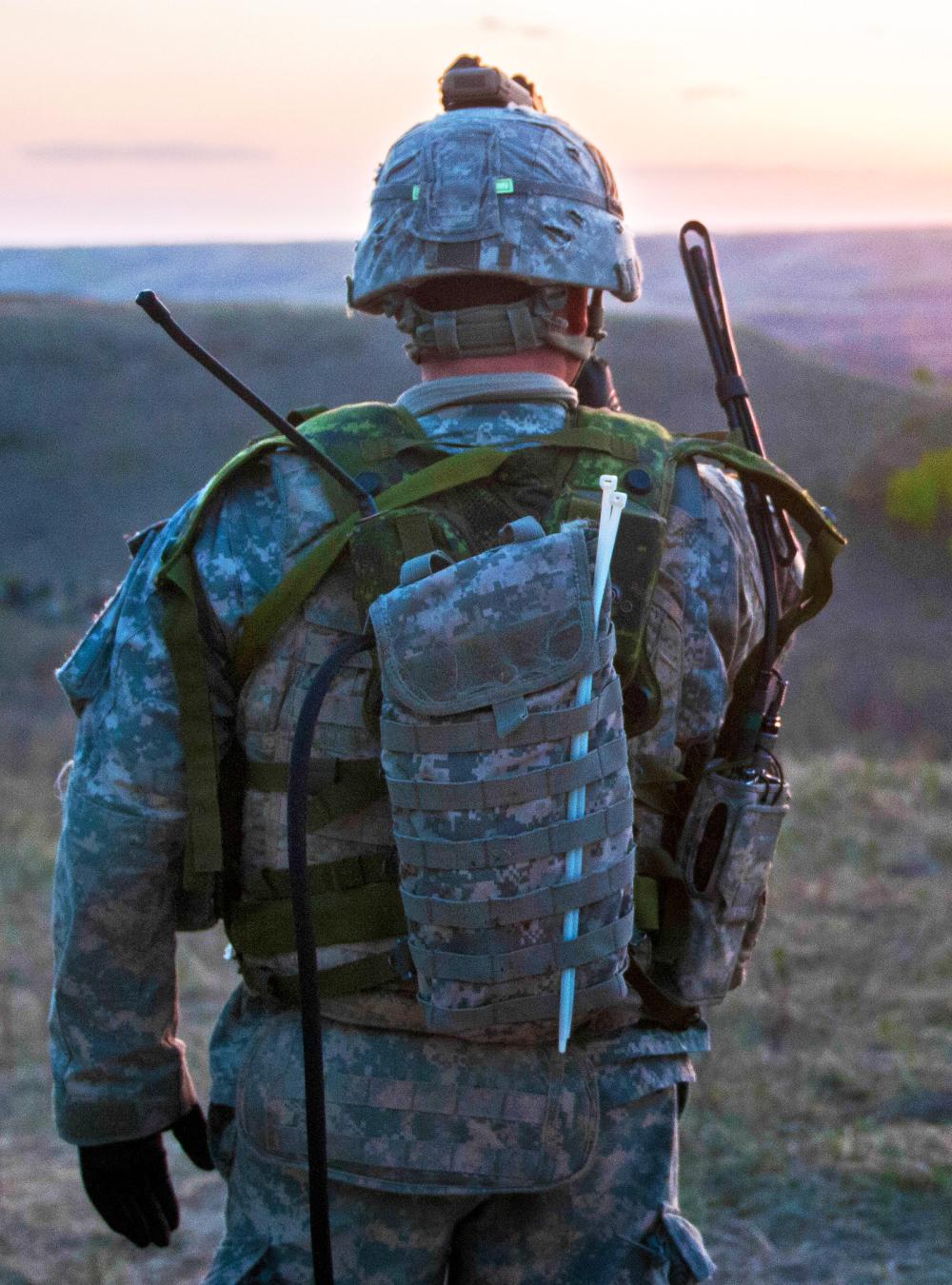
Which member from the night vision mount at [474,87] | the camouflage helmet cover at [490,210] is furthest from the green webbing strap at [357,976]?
the night vision mount at [474,87]

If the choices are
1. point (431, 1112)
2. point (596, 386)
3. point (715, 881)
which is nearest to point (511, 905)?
point (431, 1112)

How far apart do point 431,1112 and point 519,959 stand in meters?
0.33

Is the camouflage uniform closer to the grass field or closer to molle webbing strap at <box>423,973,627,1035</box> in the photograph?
molle webbing strap at <box>423,973,627,1035</box>

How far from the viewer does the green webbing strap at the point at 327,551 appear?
204 cm

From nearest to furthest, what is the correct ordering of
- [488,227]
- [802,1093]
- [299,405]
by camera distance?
[488,227]
[802,1093]
[299,405]

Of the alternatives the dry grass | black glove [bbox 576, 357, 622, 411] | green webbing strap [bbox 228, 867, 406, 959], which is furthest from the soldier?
the dry grass

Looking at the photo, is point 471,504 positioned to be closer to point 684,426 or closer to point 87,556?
point 87,556

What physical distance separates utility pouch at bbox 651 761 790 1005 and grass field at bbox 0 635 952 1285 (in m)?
1.72

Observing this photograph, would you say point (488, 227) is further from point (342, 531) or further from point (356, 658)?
point (356, 658)

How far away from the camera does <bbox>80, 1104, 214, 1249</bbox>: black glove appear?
90.0 inches

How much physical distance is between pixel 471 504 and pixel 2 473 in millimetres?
37033

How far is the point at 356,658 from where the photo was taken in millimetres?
2072

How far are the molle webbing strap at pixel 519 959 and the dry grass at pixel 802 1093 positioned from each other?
209 centimetres

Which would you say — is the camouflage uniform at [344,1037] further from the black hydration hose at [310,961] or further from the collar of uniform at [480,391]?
the black hydration hose at [310,961]
